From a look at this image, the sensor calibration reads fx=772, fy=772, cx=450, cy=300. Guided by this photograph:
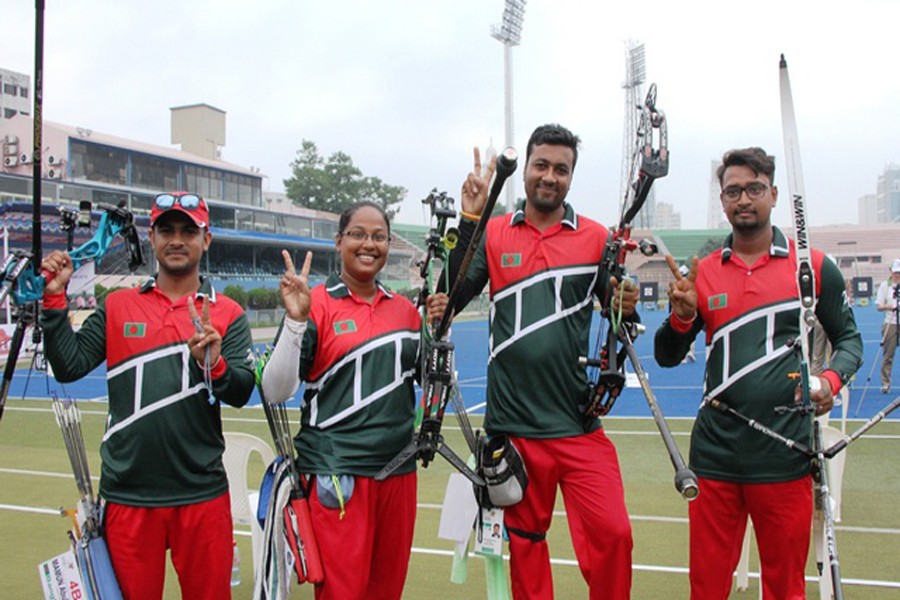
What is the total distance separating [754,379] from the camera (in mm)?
3088

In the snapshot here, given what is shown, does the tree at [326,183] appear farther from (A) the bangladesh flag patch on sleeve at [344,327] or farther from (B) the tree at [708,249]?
(A) the bangladesh flag patch on sleeve at [344,327]

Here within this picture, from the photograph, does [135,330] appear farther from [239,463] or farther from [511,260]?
[239,463]

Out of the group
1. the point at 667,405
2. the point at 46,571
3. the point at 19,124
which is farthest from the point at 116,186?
the point at 46,571

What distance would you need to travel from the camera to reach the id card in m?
3.10

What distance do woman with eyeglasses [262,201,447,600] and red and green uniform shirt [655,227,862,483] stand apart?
1.18m

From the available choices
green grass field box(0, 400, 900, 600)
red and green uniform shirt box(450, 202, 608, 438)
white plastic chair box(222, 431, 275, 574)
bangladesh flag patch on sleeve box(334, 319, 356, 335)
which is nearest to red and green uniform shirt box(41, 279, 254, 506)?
bangladesh flag patch on sleeve box(334, 319, 356, 335)

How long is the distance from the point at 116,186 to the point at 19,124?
7.19m

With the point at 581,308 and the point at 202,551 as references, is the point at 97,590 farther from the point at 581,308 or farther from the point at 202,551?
the point at 581,308

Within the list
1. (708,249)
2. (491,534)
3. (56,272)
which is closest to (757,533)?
(491,534)

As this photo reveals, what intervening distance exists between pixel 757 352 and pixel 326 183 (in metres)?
65.9

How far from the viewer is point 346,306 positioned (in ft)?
10.1

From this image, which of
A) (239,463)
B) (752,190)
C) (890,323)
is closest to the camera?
(752,190)

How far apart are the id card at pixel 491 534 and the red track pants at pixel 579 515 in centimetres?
6

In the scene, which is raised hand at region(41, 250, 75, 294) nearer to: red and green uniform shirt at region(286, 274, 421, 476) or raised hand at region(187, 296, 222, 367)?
raised hand at region(187, 296, 222, 367)
